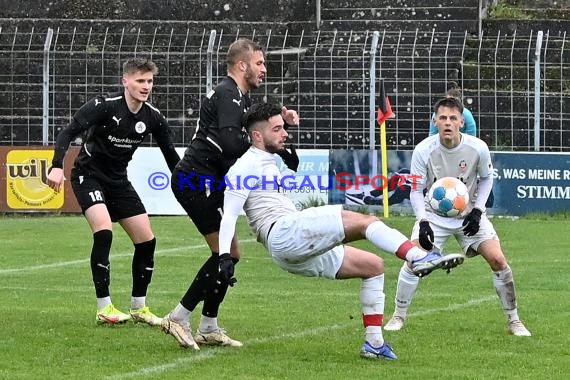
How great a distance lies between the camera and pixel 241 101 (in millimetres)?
8852

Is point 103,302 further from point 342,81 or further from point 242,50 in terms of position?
point 342,81

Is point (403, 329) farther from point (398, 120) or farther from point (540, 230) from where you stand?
point (398, 120)

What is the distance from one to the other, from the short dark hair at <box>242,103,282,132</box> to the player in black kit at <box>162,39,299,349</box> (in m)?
0.36

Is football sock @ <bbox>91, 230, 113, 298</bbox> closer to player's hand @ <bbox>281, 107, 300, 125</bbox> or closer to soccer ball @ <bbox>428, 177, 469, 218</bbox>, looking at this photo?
player's hand @ <bbox>281, 107, 300, 125</bbox>

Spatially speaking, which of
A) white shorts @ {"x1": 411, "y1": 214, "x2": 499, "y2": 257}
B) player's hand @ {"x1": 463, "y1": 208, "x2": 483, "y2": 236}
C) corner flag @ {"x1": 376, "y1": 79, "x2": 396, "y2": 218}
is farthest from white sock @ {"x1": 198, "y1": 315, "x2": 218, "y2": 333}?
corner flag @ {"x1": 376, "y1": 79, "x2": 396, "y2": 218}

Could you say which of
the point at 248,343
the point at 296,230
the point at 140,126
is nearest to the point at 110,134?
the point at 140,126

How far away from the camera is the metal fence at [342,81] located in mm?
24281

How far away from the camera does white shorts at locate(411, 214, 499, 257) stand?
9805 mm

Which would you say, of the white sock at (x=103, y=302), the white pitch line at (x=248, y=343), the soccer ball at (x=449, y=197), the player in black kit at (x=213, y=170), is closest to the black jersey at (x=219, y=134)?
the player in black kit at (x=213, y=170)

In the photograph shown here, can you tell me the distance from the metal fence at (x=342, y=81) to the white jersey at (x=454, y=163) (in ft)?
44.0

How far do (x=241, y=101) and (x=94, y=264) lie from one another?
215 cm

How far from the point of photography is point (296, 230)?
794 centimetres

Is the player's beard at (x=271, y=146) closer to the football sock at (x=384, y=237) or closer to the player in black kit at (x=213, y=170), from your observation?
the player in black kit at (x=213, y=170)

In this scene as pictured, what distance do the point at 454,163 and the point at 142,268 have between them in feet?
8.76
